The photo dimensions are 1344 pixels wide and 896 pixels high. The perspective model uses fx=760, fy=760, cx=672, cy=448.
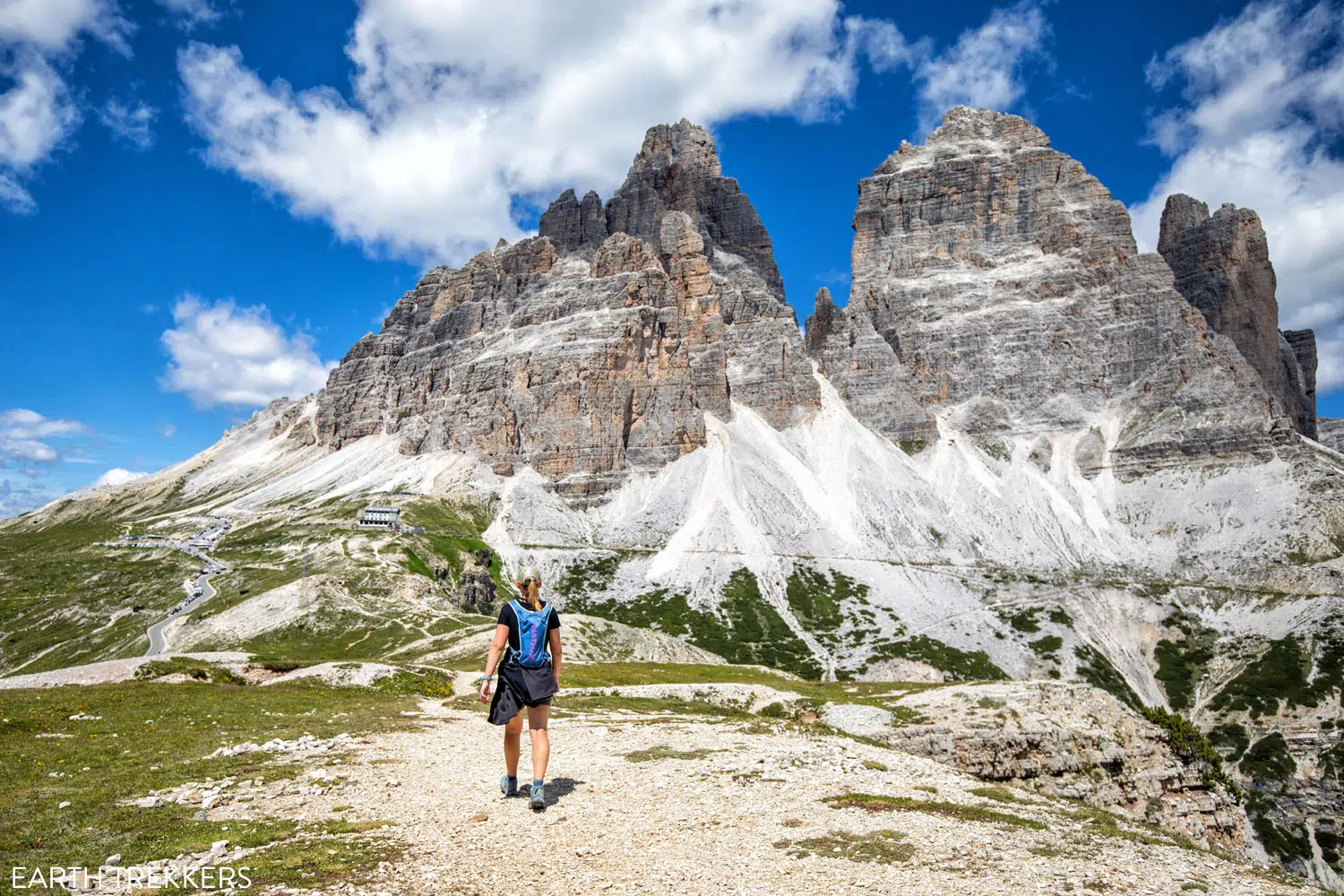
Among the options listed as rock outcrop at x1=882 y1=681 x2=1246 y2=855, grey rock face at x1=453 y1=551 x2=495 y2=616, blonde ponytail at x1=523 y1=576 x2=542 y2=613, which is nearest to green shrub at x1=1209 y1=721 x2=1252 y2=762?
rock outcrop at x1=882 y1=681 x2=1246 y2=855

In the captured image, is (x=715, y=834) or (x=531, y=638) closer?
(x=715, y=834)

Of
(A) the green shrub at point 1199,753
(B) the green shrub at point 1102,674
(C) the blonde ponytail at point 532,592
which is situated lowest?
(B) the green shrub at point 1102,674

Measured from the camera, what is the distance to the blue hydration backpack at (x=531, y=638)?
51.3 ft

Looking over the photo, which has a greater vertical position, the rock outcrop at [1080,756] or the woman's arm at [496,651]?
the woman's arm at [496,651]

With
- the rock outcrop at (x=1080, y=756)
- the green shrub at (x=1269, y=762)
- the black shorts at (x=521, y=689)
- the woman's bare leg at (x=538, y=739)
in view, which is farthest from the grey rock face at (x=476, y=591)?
the green shrub at (x=1269, y=762)

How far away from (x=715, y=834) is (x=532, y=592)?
19.1ft

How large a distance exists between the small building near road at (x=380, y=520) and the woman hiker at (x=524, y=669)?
150m

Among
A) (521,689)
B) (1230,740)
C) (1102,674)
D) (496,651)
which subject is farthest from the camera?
(1102,674)

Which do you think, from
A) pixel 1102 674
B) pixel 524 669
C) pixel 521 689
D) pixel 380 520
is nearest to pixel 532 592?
pixel 524 669

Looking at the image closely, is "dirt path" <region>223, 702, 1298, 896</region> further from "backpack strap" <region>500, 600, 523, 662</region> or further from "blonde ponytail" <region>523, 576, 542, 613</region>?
"blonde ponytail" <region>523, 576, 542, 613</region>

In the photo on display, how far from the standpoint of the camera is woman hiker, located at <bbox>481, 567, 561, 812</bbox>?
50.7 feet

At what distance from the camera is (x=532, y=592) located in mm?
15719

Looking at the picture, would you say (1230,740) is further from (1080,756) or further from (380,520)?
(380,520)

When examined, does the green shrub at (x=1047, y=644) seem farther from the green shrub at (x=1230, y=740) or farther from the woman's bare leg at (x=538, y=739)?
the woman's bare leg at (x=538, y=739)
